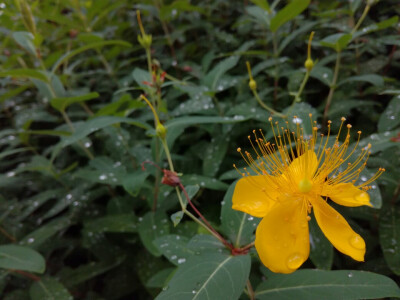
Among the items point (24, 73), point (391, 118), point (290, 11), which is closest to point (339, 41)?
point (290, 11)

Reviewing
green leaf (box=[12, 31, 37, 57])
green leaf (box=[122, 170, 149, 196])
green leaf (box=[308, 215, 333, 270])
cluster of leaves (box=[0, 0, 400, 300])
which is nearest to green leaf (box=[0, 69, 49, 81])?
cluster of leaves (box=[0, 0, 400, 300])

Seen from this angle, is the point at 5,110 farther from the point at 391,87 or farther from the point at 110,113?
the point at 391,87

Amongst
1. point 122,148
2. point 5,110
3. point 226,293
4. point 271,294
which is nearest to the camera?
point 226,293

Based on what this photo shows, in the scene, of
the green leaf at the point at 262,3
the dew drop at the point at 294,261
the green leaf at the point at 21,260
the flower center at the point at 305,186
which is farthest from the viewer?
the green leaf at the point at 262,3

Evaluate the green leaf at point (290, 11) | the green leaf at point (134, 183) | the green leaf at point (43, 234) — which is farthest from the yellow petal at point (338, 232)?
the green leaf at point (43, 234)

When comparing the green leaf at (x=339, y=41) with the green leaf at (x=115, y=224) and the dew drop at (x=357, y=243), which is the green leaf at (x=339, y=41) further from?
the green leaf at (x=115, y=224)

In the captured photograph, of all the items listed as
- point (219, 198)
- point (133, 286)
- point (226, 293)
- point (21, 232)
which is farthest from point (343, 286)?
point (21, 232)

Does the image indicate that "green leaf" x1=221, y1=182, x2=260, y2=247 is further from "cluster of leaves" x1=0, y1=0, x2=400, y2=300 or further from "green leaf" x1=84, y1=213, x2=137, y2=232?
"green leaf" x1=84, y1=213, x2=137, y2=232
